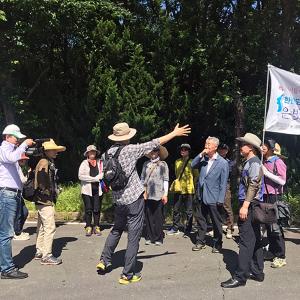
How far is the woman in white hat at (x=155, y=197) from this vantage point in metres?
7.33

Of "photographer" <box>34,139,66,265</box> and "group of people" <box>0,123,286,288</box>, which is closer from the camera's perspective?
"group of people" <box>0,123,286,288</box>

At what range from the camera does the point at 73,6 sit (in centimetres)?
930

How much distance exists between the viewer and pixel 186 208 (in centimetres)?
793

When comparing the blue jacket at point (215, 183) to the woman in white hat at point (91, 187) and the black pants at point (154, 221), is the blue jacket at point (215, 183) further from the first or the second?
the woman in white hat at point (91, 187)

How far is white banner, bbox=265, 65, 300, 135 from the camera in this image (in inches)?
264

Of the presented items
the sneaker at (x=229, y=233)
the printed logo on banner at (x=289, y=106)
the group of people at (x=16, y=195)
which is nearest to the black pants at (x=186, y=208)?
the sneaker at (x=229, y=233)

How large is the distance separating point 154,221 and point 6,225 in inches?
101

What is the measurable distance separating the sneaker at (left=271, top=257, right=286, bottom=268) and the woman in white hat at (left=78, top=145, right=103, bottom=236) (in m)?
3.17

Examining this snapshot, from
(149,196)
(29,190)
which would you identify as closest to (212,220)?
(149,196)

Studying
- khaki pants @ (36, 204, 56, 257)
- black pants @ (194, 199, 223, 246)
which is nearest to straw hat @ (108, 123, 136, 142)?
khaki pants @ (36, 204, 56, 257)

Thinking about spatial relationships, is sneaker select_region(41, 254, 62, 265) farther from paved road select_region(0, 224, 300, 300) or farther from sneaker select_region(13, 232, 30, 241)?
sneaker select_region(13, 232, 30, 241)

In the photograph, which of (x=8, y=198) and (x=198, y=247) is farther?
(x=198, y=247)

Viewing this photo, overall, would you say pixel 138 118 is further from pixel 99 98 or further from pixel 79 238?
pixel 79 238

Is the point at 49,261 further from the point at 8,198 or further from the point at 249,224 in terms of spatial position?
the point at 249,224
